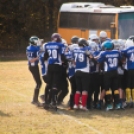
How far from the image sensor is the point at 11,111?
16.1 m

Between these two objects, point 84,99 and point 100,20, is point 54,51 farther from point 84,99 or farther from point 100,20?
point 100,20

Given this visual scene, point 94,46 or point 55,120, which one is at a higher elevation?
point 94,46

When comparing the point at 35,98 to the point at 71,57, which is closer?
the point at 71,57

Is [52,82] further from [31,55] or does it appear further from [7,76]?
[7,76]

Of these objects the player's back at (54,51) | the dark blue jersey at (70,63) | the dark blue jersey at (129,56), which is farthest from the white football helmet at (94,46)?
the player's back at (54,51)

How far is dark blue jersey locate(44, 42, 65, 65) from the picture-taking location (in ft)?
52.2

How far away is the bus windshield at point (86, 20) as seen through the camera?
103 feet

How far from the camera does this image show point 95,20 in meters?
32.3

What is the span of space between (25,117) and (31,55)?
2.42 metres

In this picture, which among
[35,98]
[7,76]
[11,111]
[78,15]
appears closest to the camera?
[11,111]

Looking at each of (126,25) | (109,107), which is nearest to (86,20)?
(126,25)

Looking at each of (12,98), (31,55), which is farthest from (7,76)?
(31,55)

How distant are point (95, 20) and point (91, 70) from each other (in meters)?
16.1

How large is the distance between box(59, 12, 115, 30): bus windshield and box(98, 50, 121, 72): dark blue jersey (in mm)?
Answer: 15111
